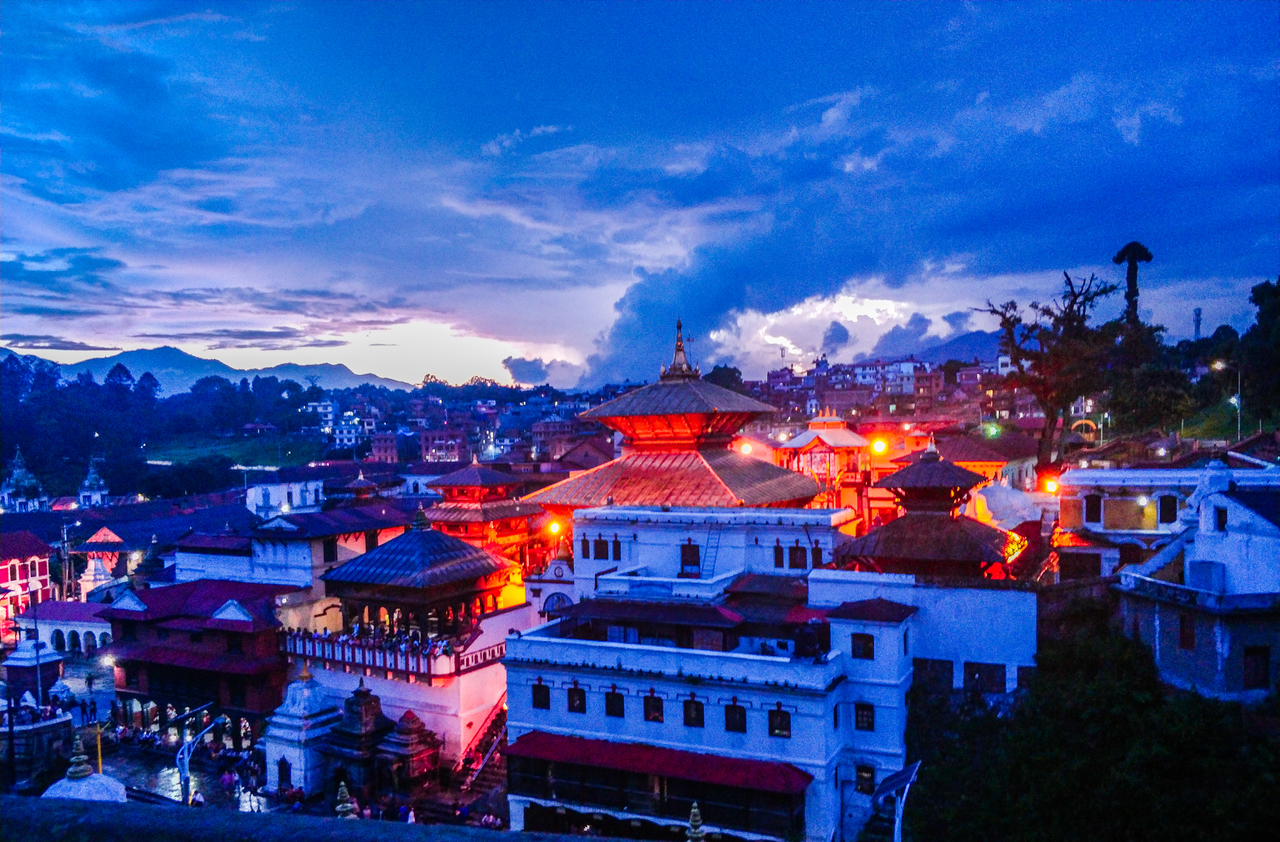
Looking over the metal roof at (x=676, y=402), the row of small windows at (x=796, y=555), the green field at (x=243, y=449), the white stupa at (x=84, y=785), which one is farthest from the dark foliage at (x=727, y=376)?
the white stupa at (x=84, y=785)

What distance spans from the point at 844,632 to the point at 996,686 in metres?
4.08

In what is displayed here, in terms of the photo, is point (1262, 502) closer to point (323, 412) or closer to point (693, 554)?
point (693, 554)

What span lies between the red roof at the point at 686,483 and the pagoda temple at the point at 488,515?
1581 mm

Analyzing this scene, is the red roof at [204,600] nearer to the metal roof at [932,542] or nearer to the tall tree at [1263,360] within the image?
the metal roof at [932,542]

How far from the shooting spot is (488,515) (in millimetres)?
36500

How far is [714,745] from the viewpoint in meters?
20.2

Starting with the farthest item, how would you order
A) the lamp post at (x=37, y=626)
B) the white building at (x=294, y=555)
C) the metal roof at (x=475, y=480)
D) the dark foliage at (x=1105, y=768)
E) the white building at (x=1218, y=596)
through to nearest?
the metal roof at (x=475, y=480) < the white building at (x=294, y=555) < the lamp post at (x=37, y=626) < the white building at (x=1218, y=596) < the dark foliage at (x=1105, y=768)

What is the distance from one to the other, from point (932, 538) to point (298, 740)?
64.4 ft

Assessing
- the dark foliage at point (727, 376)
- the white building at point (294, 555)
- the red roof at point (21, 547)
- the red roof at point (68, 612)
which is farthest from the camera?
the dark foliage at point (727, 376)

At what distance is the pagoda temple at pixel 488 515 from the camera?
120 ft

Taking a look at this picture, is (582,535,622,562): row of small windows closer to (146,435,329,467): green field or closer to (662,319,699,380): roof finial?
(662,319,699,380): roof finial

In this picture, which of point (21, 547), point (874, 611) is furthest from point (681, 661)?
point (21, 547)

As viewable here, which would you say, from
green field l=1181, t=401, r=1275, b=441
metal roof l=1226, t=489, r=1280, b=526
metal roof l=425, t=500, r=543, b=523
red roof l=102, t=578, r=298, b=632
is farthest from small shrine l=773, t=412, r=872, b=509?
red roof l=102, t=578, r=298, b=632

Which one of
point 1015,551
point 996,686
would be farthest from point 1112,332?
point 996,686
